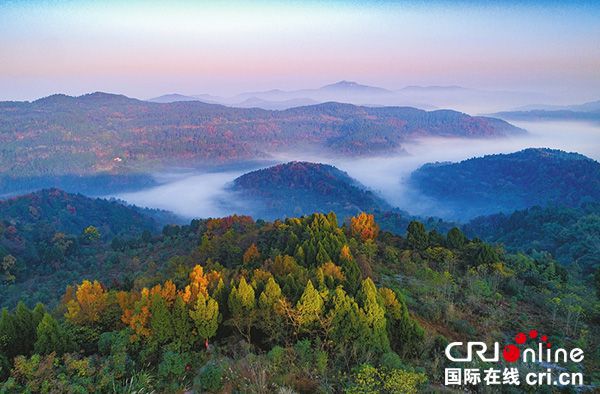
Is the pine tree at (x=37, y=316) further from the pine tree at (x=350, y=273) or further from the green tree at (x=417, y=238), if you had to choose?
the green tree at (x=417, y=238)

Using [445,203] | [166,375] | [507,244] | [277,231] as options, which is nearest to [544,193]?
[445,203]

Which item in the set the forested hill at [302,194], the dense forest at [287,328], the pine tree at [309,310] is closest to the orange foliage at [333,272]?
the dense forest at [287,328]

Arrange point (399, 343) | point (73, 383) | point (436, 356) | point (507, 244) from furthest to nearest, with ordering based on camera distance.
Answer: point (507, 244) → point (399, 343) → point (436, 356) → point (73, 383)

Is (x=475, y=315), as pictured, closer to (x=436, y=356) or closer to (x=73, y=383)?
(x=436, y=356)

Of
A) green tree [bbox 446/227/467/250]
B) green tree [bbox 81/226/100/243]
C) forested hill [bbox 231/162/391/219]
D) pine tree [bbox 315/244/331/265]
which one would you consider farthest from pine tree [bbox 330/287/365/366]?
forested hill [bbox 231/162/391/219]

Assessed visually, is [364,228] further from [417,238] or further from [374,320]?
[374,320]
